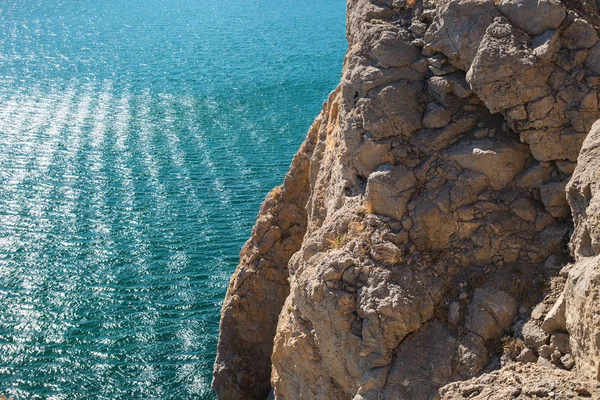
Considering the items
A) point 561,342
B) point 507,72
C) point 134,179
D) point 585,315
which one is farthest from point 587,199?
point 134,179

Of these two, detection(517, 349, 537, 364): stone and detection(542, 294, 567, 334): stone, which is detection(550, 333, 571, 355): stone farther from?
detection(517, 349, 537, 364): stone

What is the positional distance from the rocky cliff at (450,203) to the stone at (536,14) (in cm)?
3

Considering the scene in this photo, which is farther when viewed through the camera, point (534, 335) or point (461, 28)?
point (461, 28)

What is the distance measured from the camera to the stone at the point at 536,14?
14.5 meters

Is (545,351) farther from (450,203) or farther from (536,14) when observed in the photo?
(536,14)

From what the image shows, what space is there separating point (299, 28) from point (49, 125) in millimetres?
40376

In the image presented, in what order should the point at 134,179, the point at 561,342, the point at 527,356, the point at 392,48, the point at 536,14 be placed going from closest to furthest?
the point at 561,342 → the point at 527,356 → the point at 536,14 → the point at 392,48 → the point at 134,179

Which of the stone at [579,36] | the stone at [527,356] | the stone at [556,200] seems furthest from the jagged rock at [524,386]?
the stone at [579,36]

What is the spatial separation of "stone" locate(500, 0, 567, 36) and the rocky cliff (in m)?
0.03

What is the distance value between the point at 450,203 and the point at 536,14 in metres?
4.04

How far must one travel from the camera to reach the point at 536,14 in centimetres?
1463

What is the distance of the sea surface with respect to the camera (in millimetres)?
29344

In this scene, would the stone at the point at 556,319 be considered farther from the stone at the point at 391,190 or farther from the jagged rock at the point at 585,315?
the stone at the point at 391,190

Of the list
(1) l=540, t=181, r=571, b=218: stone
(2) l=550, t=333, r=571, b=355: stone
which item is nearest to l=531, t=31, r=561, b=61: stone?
(1) l=540, t=181, r=571, b=218: stone
